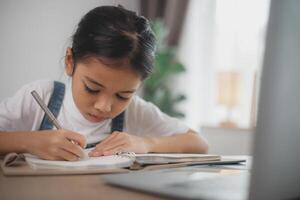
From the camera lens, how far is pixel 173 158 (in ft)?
2.58

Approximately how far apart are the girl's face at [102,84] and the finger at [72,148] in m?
0.18

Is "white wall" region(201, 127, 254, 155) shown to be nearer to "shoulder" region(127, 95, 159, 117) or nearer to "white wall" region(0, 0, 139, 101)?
"shoulder" region(127, 95, 159, 117)

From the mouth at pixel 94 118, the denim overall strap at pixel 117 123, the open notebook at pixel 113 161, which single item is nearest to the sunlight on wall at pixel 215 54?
the denim overall strap at pixel 117 123

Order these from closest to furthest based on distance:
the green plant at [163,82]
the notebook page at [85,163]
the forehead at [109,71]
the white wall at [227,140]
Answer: the notebook page at [85,163]
the forehead at [109,71]
the green plant at [163,82]
the white wall at [227,140]

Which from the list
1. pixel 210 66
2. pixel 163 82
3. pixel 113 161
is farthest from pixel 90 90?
pixel 210 66

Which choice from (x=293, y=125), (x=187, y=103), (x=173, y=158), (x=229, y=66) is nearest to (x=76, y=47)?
(x=173, y=158)

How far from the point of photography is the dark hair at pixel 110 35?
916mm

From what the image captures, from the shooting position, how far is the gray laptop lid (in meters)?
0.38

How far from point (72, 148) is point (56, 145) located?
0.09ft

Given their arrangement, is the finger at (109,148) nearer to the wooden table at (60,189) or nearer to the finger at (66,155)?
the finger at (66,155)

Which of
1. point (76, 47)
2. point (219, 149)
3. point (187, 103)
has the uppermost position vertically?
point (76, 47)

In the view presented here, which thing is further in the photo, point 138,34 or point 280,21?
point 138,34

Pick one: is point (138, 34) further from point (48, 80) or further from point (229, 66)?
point (229, 66)

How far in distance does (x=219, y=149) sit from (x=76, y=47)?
2.72 m
